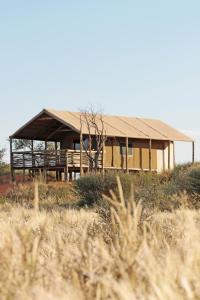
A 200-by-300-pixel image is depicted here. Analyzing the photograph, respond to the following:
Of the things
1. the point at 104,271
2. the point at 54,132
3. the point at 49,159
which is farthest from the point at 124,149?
the point at 104,271

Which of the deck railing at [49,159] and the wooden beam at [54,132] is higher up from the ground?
the wooden beam at [54,132]

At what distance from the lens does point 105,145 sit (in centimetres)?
4238

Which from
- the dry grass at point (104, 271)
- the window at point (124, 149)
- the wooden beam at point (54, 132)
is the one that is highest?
the wooden beam at point (54, 132)

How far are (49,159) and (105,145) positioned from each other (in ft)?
12.8

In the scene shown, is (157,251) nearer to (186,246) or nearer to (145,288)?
(186,246)

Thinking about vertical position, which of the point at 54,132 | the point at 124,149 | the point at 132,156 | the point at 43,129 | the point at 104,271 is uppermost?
the point at 43,129

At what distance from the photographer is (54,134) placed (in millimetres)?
44469

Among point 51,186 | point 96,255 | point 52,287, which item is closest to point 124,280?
point 52,287

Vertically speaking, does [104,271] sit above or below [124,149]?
below

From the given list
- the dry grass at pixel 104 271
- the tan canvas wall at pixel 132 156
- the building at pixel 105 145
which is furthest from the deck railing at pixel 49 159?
the dry grass at pixel 104 271

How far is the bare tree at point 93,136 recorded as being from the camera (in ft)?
130

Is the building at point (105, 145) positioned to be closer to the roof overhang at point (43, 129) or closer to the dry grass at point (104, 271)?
the roof overhang at point (43, 129)

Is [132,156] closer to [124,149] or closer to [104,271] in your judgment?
[124,149]

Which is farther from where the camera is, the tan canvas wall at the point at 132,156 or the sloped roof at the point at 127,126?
the tan canvas wall at the point at 132,156
